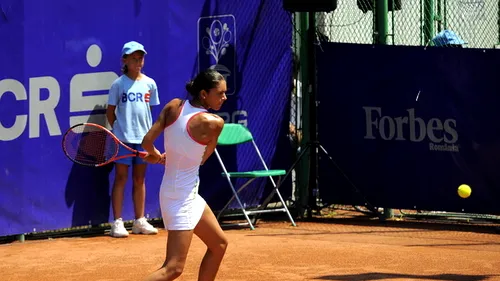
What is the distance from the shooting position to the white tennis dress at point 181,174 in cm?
589

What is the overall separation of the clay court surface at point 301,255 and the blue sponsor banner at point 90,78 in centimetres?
47

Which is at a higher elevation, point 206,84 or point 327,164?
point 206,84

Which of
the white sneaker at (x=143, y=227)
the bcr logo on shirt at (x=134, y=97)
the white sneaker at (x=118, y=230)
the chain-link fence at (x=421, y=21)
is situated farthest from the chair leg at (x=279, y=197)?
the chain-link fence at (x=421, y=21)

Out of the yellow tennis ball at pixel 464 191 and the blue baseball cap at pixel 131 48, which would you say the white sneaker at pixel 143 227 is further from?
the yellow tennis ball at pixel 464 191

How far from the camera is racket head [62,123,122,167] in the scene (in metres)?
8.90

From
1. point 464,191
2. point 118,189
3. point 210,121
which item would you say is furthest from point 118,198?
point 210,121

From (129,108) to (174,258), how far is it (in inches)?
157

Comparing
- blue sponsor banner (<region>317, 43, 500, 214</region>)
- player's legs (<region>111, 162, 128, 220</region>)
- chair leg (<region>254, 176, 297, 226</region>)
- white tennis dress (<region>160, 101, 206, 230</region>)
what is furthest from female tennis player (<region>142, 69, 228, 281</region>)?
blue sponsor banner (<region>317, 43, 500, 214</region>)

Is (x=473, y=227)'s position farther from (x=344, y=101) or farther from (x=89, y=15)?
(x=89, y=15)

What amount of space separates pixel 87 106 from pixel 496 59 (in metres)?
4.00

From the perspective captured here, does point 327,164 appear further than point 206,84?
Yes

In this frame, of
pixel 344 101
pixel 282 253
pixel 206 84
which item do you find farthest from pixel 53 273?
pixel 344 101

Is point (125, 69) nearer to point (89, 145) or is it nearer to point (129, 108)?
point (129, 108)

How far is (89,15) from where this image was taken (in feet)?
31.7
